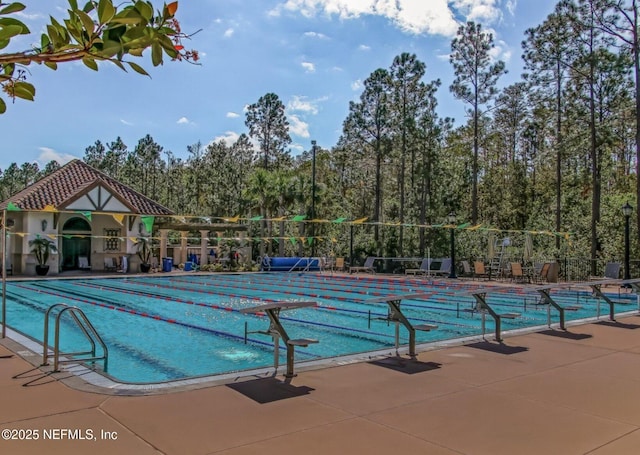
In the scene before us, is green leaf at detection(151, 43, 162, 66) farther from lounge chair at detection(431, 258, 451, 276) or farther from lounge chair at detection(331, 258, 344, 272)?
lounge chair at detection(331, 258, 344, 272)

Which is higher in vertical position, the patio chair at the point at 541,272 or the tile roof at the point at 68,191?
the tile roof at the point at 68,191

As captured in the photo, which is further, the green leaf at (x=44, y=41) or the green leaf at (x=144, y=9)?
the green leaf at (x=44, y=41)

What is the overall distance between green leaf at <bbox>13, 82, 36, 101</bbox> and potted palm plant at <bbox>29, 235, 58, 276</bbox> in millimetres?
25898

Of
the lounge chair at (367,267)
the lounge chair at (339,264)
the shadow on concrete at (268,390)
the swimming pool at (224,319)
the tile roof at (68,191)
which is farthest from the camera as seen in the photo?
the lounge chair at (339,264)

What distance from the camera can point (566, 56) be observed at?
2677cm

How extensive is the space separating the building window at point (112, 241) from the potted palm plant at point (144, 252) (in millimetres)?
1265

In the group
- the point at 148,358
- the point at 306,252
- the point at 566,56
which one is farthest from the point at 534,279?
the point at 306,252

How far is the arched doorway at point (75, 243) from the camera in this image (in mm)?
27656

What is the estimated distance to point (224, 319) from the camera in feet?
42.1

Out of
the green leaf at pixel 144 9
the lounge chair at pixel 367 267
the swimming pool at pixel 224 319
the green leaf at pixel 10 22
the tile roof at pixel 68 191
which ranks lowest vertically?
the swimming pool at pixel 224 319

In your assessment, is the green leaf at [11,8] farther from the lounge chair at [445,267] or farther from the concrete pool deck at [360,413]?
the lounge chair at [445,267]

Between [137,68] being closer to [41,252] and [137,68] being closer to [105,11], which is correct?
[105,11]

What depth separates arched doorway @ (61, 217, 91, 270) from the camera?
27.7 meters

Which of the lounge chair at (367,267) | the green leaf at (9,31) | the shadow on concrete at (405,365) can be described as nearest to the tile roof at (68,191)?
the lounge chair at (367,267)
